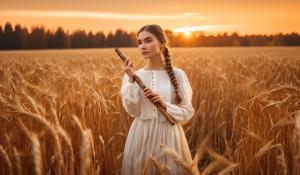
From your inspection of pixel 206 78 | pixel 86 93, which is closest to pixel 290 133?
pixel 86 93

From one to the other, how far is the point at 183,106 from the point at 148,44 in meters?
0.36

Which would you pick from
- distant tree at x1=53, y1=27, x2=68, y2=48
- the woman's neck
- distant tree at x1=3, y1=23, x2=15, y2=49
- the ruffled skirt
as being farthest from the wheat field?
distant tree at x1=53, y1=27, x2=68, y2=48

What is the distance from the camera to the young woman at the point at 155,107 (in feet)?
6.18

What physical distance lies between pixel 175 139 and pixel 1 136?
800 millimetres

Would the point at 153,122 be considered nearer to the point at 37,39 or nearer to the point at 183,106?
the point at 183,106

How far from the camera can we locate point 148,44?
1930 millimetres

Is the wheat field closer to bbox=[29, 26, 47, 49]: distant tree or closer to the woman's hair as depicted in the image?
the woman's hair

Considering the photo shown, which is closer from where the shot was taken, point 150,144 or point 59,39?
point 150,144

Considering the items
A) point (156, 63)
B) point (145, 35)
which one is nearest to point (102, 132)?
point (156, 63)

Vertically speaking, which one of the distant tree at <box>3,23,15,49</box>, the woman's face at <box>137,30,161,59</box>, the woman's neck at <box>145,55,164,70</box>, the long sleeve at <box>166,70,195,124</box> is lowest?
the long sleeve at <box>166,70,195,124</box>

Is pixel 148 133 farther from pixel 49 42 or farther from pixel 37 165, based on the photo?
pixel 49 42

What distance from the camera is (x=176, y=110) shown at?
1.87 meters

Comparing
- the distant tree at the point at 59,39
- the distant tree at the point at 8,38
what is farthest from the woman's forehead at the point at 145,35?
the distant tree at the point at 59,39

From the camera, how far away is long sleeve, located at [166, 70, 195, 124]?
73.4 inches
